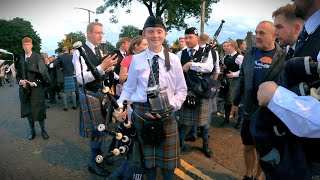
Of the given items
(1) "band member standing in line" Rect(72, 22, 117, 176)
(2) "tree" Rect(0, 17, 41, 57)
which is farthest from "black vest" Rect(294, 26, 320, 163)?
(2) "tree" Rect(0, 17, 41, 57)

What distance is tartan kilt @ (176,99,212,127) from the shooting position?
176 inches

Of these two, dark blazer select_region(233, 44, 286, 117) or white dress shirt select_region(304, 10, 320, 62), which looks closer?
white dress shirt select_region(304, 10, 320, 62)

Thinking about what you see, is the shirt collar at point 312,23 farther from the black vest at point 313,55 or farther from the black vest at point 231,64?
the black vest at point 231,64

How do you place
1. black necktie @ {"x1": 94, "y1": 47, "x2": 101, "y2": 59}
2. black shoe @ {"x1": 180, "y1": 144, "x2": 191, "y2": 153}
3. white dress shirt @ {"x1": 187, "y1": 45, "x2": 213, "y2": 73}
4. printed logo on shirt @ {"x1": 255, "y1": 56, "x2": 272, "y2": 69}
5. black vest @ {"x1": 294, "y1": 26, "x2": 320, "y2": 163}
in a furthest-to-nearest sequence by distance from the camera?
black shoe @ {"x1": 180, "y1": 144, "x2": 191, "y2": 153} < white dress shirt @ {"x1": 187, "y1": 45, "x2": 213, "y2": 73} < black necktie @ {"x1": 94, "y1": 47, "x2": 101, "y2": 59} < printed logo on shirt @ {"x1": 255, "y1": 56, "x2": 272, "y2": 69} < black vest @ {"x1": 294, "y1": 26, "x2": 320, "y2": 163}

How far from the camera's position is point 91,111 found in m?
3.80

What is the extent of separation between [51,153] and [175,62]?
10.4 feet

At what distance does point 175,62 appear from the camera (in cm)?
292

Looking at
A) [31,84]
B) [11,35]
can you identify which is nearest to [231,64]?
[31,84]

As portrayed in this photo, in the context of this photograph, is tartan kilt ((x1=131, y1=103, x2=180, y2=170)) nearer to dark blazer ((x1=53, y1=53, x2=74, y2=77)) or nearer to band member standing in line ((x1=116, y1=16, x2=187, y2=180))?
band member standing in line ((x1=116, y1=16, x2=187, y2=180))

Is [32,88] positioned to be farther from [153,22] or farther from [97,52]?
[153,22]

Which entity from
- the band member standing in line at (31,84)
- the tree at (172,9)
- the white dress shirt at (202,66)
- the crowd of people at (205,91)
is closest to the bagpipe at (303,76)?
the crowd of people at (205,91)

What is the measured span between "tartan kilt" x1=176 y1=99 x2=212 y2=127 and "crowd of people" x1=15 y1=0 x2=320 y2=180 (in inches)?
0.7

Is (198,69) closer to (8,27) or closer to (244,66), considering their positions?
(244,66)

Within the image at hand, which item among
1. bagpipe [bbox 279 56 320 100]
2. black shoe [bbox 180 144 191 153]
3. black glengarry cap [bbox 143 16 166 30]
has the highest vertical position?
black glengarry cap [bbox 143 16 166 30]
